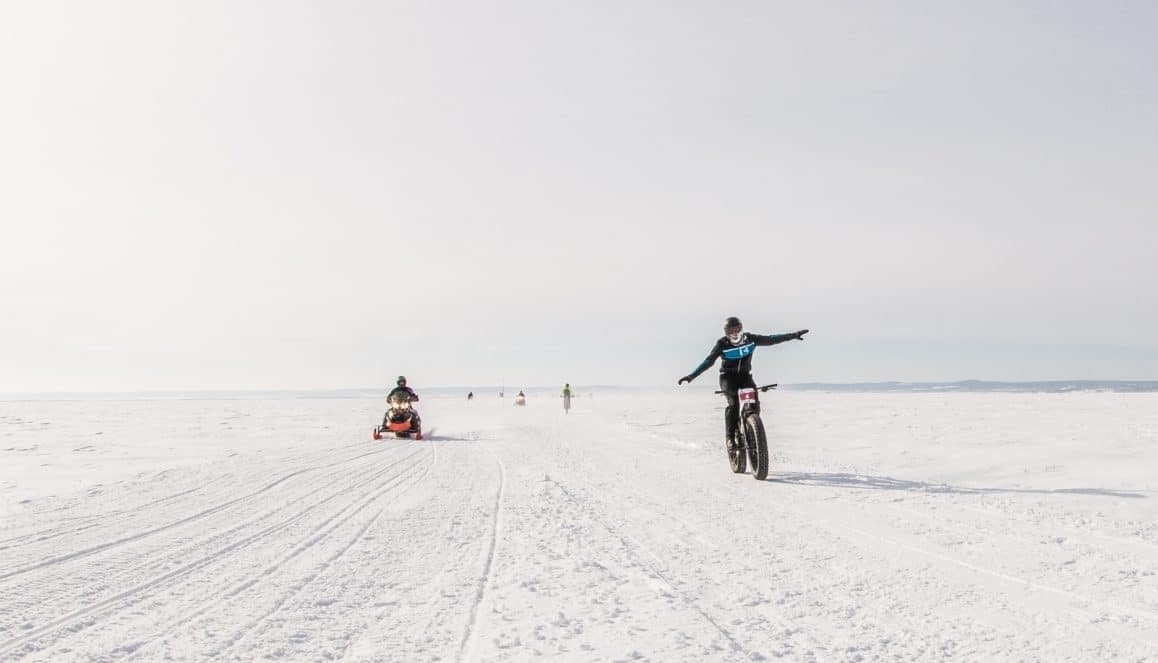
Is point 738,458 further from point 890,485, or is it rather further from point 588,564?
point 588,564

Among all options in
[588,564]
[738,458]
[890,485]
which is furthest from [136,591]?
[890,485]

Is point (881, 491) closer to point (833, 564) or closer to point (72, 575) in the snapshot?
point (833, 564)

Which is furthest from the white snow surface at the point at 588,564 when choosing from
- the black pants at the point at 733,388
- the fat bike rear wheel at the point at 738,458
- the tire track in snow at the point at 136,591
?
the black pants at the point at 733,388

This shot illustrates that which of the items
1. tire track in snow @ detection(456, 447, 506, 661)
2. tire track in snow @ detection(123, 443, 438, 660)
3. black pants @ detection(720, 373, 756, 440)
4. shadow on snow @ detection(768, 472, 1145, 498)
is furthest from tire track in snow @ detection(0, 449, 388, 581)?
shadow on snow @ detection(768, 472, 1145, 498)

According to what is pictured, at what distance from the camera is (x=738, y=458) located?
1018 cm

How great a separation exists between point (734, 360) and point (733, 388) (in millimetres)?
426

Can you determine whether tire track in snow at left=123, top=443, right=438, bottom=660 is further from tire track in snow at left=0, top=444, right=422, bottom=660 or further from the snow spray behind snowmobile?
the snow spray behind snowmobile

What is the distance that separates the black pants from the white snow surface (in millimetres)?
869

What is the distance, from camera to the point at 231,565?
4.66m

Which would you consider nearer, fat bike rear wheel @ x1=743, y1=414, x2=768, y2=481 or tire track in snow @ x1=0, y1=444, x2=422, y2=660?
tire track in snow @ x1=0, y1=444, x2=422, y2=660

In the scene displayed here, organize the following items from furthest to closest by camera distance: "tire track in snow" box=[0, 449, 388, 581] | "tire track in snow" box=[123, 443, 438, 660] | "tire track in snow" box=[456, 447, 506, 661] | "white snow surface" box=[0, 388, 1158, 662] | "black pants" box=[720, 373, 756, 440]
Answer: "black pants" box=[720, 373, 756, 440]
"tire track in snow" box=[0, 449, 388, 581]
"tire track in snow" box=[123, 443, 438, 660]
"white snow surface" box=[0, 388, 1158, 662]
"tire track in snow" box=[456, 447, 506, 661]

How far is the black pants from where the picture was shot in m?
10.3

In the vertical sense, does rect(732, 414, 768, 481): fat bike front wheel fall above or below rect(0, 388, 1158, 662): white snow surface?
above

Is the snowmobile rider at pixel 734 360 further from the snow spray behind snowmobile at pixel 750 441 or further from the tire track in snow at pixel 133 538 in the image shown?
the tire track in snow at pixel 133 538
